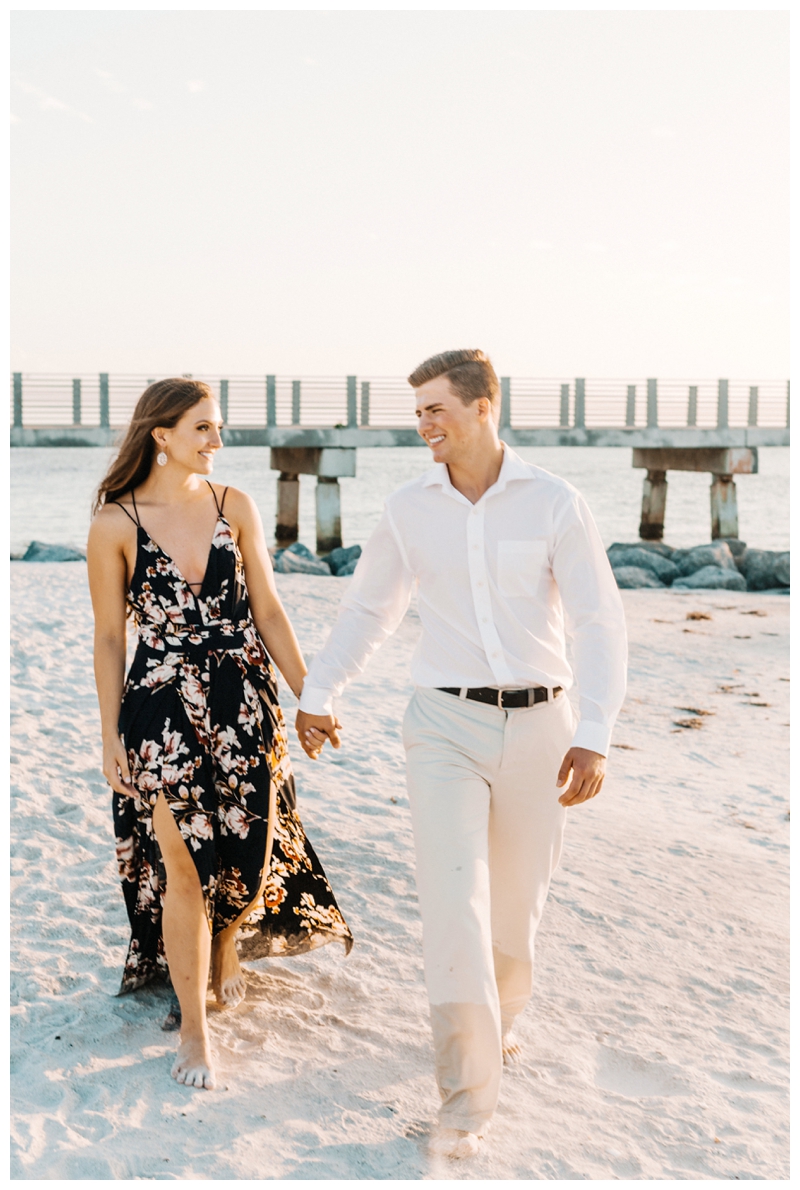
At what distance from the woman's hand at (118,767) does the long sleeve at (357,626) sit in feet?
1.75

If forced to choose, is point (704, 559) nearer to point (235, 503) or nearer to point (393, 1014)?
point (393, 1014)

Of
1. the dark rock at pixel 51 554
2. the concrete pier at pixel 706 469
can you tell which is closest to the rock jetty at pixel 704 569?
the concrete pier at pixel 706 469

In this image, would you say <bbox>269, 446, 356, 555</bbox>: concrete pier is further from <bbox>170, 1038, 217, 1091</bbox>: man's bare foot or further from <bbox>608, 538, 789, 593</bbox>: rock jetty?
<bbox>170, 1038, 217, 1091</bbox>: man's bare foot

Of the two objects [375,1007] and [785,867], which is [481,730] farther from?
[785,867]

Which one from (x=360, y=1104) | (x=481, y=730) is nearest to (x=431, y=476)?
(x=481, y=730)

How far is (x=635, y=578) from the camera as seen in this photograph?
17.5m

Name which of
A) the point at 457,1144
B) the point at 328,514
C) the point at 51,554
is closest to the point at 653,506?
the point at 328,514

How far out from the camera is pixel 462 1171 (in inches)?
106

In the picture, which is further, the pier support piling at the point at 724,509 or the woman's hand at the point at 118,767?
the pier support piling at the point at 724,509

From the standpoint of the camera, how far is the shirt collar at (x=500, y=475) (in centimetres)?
291

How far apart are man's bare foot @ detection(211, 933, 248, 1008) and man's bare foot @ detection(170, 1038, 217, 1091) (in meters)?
0.36

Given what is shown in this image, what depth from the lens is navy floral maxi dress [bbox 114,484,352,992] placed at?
2996 mm

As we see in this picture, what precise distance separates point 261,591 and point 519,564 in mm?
798

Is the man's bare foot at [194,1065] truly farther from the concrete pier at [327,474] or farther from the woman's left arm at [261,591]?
the concrete pier at [327,474]
